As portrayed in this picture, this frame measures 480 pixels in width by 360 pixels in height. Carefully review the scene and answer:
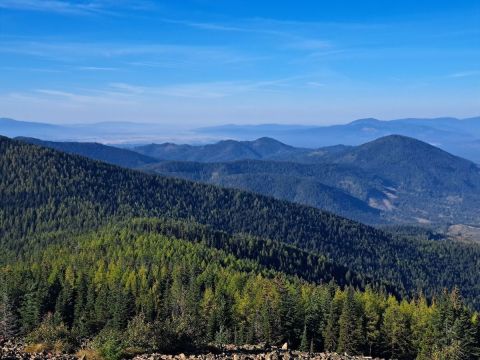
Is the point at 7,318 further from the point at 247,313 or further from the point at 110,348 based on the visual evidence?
the point at 110,348

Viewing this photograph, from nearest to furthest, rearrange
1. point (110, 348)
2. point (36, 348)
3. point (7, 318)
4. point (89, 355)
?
point (110, 348) → point (89, 355) → point (36, 348) → point (7, 318)

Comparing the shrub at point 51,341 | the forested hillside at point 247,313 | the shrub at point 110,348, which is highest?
the shrub at point 110,348

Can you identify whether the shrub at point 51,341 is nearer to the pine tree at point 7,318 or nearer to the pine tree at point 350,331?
the pine tree at point 7,318

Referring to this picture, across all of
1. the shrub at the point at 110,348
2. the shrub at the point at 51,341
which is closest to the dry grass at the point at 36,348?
the shrub at the point at 51,341

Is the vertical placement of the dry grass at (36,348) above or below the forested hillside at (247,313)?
above

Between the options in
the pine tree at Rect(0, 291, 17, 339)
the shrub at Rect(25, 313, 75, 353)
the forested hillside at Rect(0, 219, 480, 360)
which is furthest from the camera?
the forested hillside at Rect(0, 219, 480, 360)

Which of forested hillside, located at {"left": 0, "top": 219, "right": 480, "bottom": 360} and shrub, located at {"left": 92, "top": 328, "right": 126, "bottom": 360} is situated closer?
shrub, located at {"left": 92, "top": 328, "right": 126, "bottom": 360}

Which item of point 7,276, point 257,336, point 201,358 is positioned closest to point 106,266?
point 7,276

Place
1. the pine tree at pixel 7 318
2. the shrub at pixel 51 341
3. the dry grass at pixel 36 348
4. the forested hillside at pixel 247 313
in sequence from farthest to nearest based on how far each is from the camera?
1. the forested hillside at pixel 247 313
2. the pine tree at pixel 7 318
3. the shrub at pixel 51 341
4. the dry grass at pixel 36 348

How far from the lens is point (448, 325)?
78.4m

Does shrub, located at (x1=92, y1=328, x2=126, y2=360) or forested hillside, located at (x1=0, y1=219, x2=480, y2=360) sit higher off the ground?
shrub, located at (x1=92, y1=328, x2=126, y2=360)

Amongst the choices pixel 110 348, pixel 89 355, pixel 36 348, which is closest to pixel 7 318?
pixel 36 348

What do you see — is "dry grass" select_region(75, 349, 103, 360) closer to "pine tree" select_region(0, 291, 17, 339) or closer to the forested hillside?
the forested hillside

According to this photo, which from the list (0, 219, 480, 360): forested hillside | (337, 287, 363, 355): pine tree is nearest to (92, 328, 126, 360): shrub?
(0, 219, 480, 360): forested hillside
